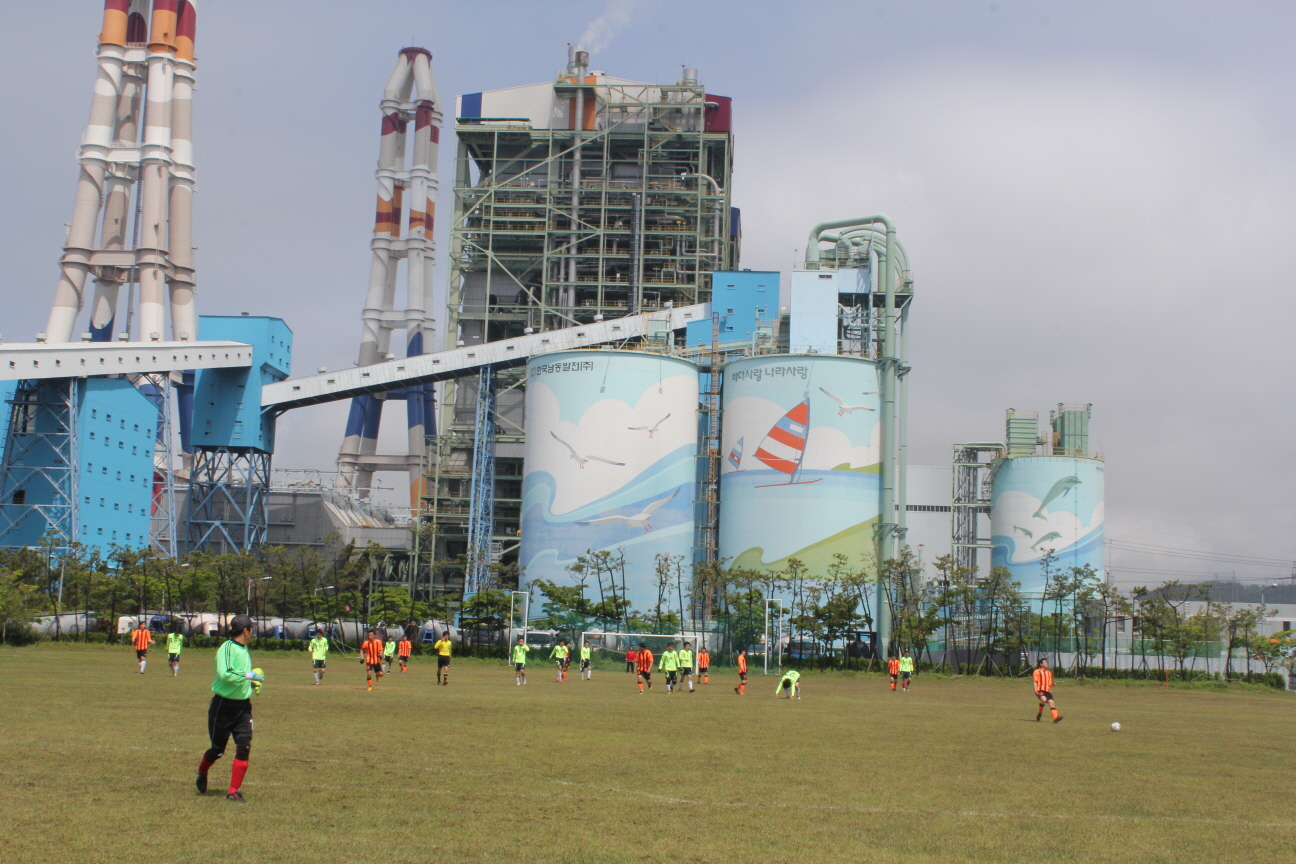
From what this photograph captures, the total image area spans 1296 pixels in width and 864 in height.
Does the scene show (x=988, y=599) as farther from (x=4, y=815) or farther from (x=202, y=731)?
(x=4, y=815)

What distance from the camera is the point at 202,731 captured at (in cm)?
2247

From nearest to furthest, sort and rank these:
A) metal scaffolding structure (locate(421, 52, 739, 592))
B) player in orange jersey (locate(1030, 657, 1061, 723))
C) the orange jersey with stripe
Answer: player in orange jersey (locate(1030, 657, 1061, 723)) < the orange jersey with stripe < metal scaffolding structure (locate(421, 52, 739, 592))

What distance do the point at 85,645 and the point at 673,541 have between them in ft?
128

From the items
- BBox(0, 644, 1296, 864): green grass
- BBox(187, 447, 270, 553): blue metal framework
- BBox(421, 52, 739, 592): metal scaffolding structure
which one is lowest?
BBox(0, 644, 1296, 864): green grass

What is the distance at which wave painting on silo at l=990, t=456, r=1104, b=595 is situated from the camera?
318 ft

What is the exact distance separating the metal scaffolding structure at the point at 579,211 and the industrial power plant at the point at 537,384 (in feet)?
1.04

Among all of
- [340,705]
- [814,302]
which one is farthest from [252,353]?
[340,705]

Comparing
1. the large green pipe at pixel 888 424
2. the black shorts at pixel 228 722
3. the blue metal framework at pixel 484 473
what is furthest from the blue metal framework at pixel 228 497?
the black shorts at pixel 228 722

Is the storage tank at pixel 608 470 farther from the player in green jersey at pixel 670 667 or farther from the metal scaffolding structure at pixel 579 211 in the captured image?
the player in green jersey at pixel 670 667

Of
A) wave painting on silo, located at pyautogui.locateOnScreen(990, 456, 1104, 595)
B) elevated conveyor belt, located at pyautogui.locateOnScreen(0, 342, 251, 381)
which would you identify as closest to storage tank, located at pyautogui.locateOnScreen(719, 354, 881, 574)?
wave painting on silo, located at pyautogui.locateOnScreen(990, 456, 1104, 595)

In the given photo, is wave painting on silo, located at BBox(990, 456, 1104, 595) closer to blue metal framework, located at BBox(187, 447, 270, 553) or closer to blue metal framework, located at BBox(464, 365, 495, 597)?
blue metal framework, located at BBox(464, 365, 495, 597)

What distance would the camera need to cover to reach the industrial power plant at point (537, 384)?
8475 cm

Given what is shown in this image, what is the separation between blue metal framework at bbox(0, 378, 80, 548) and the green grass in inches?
2129

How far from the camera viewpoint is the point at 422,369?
96.6 m
